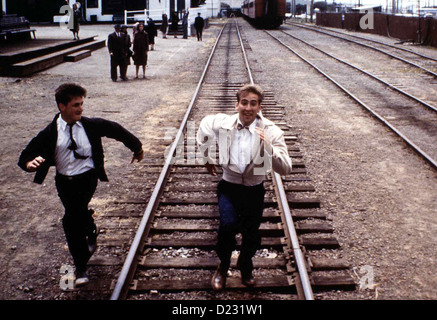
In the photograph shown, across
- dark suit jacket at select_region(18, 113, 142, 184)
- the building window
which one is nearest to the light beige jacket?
dark suit jacket at select_region(18, 113, 142, 184)

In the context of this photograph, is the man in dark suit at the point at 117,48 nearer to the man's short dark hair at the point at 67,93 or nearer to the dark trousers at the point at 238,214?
the man's short dark hair at the point at 67,93

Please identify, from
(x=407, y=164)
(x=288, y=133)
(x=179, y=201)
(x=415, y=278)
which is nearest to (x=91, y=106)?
(x=288, y=133)

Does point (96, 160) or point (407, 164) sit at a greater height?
point (96, 160)

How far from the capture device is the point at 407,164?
7598 mm

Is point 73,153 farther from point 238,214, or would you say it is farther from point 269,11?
point 269,11

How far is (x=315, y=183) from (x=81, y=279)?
12.3 feet

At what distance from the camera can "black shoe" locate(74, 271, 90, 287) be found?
4.23 meters

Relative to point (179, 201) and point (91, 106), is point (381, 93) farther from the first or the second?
point (179, 201)

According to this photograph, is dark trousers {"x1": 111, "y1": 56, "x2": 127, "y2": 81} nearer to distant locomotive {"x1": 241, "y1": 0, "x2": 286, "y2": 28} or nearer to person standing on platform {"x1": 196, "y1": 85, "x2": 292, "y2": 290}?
person standing on platform {"x1": 196, "y1": 85, "x2": 292, "y2": 290}

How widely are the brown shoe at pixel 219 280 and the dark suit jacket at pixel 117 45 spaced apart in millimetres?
12831

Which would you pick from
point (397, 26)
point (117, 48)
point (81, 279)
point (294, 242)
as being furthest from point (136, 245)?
point (397, 26)

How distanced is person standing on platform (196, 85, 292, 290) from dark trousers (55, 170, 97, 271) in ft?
3.40
